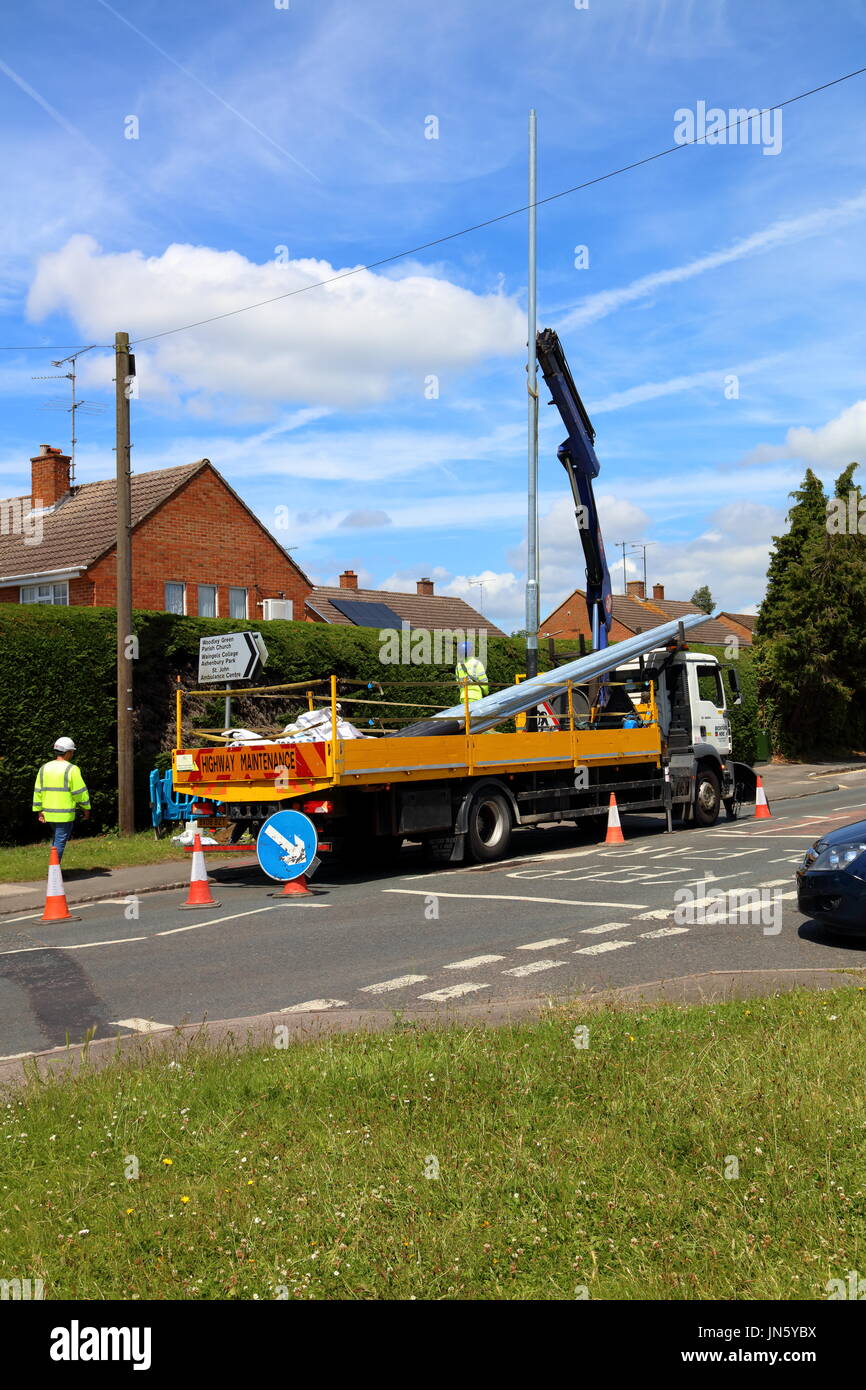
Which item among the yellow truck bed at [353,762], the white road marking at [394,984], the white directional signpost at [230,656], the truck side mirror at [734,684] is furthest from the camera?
the truck side mirror at [734,684]

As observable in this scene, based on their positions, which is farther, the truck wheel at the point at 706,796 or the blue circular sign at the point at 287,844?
the truck wheel at the point at 706,796

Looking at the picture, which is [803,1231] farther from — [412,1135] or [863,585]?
[863,585]

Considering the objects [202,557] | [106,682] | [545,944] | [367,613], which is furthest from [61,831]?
[367,613]

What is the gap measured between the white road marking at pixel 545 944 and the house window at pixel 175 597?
74.0ft

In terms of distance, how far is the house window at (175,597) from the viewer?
3023 cm

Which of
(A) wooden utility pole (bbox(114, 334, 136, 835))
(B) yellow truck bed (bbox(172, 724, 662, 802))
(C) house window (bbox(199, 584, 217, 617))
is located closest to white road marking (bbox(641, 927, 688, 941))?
(B) yellow truck bed (bbox(172, 724, 662, 802))

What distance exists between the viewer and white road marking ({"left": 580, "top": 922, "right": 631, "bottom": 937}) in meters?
9.41

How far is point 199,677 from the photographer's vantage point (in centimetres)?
1867

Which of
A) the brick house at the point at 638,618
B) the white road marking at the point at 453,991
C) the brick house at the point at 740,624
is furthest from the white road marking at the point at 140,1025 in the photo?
the brick house at the point at 740,624

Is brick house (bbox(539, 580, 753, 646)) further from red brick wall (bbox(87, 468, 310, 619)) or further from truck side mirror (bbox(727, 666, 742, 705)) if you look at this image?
truck side mirror (bbox(727, 666, 742, 705))
